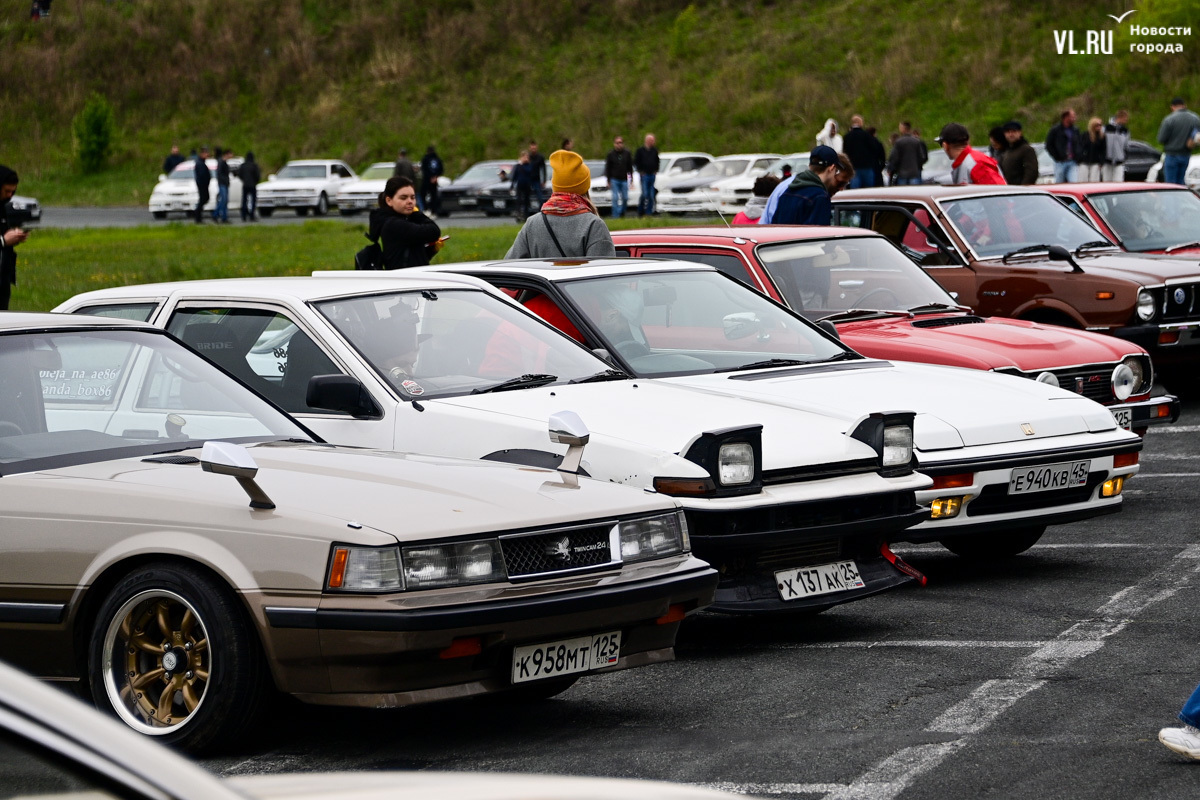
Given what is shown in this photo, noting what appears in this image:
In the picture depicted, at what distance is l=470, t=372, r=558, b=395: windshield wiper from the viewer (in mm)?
7121

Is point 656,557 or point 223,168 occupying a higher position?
point 223,168

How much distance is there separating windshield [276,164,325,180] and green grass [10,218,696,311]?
828 centimetres

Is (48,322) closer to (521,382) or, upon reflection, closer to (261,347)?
(261,347)

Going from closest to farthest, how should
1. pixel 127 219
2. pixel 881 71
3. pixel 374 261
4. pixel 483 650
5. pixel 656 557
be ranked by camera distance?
pixel 483 650, pixel 656 557, pixel 374 261, pixel 127 219, pixel 881 71

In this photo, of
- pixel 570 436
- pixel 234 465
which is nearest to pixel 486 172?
pixel 570 436

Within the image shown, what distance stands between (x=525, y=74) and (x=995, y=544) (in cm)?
5320

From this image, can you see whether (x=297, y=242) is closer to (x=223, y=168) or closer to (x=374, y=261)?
(x=223, y=168)

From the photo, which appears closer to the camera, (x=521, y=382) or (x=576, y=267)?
(x=521, y=382)

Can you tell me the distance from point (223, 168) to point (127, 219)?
6.01m

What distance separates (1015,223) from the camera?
1326 cm

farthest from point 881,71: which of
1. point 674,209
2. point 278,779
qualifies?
point 278,779

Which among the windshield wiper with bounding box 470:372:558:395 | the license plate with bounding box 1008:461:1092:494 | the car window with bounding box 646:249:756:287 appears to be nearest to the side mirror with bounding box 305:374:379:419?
the windshield wiper with bounding box 470:372:558:395

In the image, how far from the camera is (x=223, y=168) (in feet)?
135

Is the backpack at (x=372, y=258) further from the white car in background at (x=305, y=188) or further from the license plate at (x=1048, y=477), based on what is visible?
the white car in background at (x=305, y=188)
